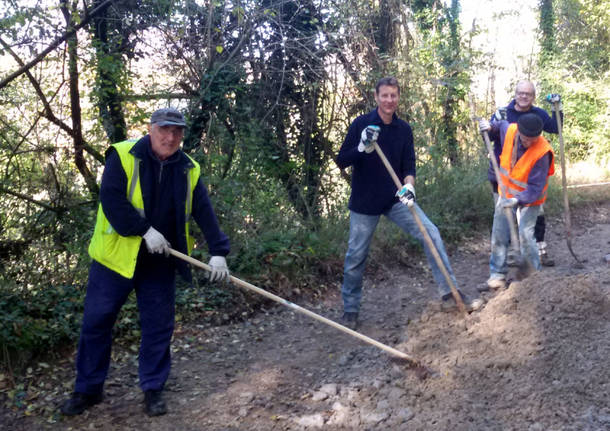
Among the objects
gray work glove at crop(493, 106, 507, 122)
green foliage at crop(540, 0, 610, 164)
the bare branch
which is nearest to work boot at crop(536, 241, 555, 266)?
gray work glove at crop(493, 106, 507, 122)

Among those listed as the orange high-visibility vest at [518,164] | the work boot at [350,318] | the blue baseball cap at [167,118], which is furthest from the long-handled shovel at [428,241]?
the blue baseball cap at [167,118]

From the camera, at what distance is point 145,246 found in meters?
3.64

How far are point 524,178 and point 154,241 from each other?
11.6ft

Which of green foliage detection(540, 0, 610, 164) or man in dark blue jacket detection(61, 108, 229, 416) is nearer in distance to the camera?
man in dark blue jacket detection(61, 108, 229, 416)

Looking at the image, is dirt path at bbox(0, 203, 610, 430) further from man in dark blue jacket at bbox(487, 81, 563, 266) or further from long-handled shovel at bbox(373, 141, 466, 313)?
man in dark blue jacket at bbox(487, 81, 563, 266)

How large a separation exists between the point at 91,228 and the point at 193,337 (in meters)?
1.53

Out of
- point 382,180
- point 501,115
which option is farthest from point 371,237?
point 501,115

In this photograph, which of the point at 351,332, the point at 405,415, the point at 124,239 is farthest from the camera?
the point at 351,332

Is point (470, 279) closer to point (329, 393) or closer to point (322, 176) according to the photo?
point (322, 176)

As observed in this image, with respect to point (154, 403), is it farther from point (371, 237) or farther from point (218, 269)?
point (371, 237)

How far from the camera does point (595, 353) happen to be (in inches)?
142

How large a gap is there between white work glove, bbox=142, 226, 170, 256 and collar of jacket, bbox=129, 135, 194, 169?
1.52ft

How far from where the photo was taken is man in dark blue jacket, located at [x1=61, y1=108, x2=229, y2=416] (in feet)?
11.5

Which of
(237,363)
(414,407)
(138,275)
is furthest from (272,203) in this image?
(414,407)
